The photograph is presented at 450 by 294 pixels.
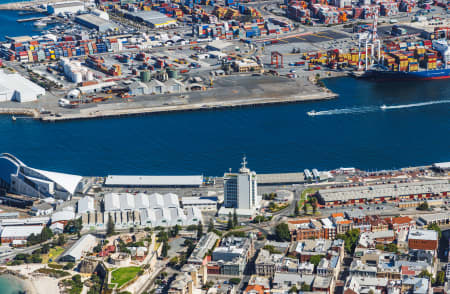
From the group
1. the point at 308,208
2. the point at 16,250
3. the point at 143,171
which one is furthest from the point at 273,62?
the point at 16,250

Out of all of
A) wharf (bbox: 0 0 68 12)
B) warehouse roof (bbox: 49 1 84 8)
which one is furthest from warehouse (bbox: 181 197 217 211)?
wharf (bbox: 0 0 68 12)

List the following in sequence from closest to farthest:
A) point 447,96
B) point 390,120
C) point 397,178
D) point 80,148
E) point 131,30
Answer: point 397,178 → point 80,148 → point 390,120 → point 447,96 → point 131,30

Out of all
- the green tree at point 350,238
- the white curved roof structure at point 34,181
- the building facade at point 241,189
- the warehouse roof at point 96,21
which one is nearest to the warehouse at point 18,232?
the white curved roof structure at point 34,181

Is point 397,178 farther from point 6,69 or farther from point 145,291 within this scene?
point 6,69

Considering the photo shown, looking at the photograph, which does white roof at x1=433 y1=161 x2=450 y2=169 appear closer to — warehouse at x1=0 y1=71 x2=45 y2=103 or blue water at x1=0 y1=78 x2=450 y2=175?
blue water at x1=0 y1=78 x2=450 y2=175

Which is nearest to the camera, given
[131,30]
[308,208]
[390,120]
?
[308,208]

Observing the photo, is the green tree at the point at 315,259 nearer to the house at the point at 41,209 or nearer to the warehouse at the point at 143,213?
the warehouse at the point at 143,213
